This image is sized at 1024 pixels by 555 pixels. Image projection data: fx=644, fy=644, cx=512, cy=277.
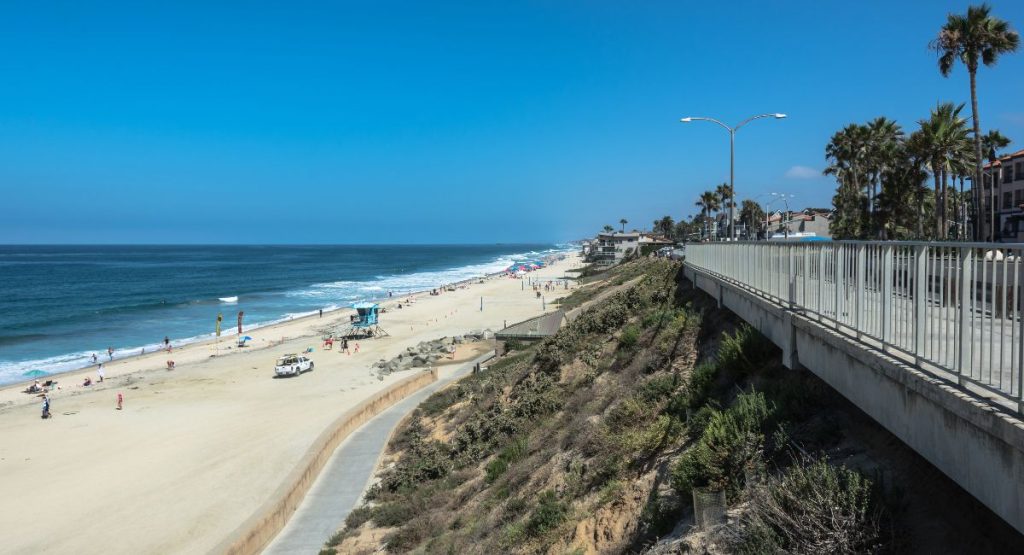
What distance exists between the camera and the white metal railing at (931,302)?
4.45 meters

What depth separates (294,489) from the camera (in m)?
17.0

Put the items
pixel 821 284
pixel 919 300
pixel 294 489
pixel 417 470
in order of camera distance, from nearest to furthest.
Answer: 1. pixel 919 300
2. pixel 821 284
3. pixel 294 489
4. pixel 417 470

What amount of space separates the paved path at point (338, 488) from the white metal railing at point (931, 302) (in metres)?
12.2

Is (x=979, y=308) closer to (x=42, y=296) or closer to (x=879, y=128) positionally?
(x=879, y=128)

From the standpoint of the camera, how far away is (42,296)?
82.8 m

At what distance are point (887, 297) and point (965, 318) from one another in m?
1.29

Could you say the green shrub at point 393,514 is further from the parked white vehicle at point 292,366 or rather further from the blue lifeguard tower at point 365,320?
the blue lifeguard tower at point 365,320

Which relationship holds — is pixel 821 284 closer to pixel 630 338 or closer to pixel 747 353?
pixel 747 353

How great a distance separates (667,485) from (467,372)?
79.2 ft

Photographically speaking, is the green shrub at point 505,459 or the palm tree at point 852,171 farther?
the palm tree at point 852,171

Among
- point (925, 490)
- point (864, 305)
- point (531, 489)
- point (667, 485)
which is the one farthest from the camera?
point (531, 489)

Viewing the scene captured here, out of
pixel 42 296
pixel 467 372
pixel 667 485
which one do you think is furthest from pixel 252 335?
pixel 667 485

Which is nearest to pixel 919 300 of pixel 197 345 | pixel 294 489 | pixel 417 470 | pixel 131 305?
pixel 417 470

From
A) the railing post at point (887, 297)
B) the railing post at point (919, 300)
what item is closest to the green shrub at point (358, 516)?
the railing post at point (887, 297)
